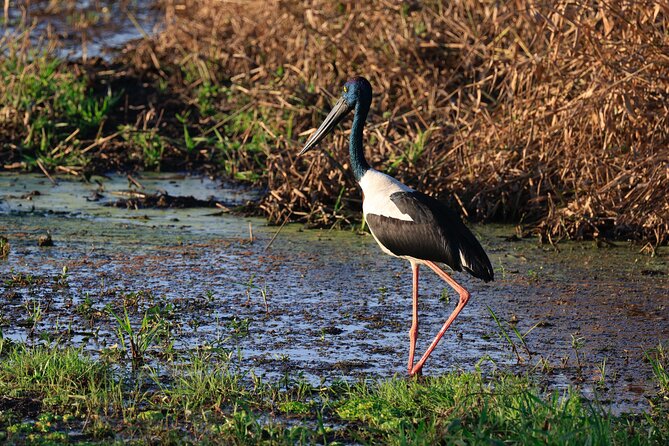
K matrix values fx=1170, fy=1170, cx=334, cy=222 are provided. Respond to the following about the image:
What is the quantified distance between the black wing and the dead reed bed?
75.3 inches

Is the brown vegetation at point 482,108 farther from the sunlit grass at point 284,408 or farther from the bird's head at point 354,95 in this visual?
the sunlit grass at point 284,408

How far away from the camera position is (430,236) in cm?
566

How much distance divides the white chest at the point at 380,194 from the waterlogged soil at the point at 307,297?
61cm

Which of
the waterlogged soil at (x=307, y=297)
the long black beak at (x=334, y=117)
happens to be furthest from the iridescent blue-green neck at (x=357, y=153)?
the waterlogged soil at (x=307, y=297)

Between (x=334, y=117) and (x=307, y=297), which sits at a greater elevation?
(x=334, y=117)

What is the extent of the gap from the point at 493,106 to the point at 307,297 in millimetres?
3062

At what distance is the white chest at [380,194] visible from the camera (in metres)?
5.80

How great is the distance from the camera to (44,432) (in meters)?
4.34

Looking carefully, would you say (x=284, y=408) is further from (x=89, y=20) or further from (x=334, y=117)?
(x=89, y=20)

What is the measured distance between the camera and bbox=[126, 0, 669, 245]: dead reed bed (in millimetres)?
7434

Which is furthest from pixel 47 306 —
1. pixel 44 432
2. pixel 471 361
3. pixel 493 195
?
pixel 493 195

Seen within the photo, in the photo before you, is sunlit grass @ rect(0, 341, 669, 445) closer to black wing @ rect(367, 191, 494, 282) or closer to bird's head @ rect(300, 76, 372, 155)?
black wing @ rect(367, 191, 494, 282)

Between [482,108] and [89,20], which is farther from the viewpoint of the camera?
[89,20]

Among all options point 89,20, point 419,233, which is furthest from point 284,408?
point 89,20
